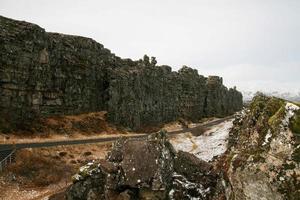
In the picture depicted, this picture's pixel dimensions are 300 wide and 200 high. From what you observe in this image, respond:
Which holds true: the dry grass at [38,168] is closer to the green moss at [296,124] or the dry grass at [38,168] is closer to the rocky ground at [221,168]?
the rocky ground at [221,168]

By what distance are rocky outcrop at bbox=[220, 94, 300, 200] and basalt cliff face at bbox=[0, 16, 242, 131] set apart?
155 ft

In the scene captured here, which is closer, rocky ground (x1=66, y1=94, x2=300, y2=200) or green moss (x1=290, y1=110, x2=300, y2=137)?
rocky ground (x1=66, y1=94, x2=300, y2=200)

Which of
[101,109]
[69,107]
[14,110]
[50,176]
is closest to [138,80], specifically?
[101,109]

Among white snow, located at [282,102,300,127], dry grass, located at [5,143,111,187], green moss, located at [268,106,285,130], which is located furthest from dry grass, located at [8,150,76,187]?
white snow, located at [282,102,300,127]

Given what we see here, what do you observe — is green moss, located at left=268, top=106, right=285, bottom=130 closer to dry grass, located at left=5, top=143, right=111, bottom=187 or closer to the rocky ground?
the rocky ground

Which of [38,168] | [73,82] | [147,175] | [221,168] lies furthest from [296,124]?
[73,82]

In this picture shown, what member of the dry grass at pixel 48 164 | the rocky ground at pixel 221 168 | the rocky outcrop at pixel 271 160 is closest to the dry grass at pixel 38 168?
the dry grass at pixel 48 164

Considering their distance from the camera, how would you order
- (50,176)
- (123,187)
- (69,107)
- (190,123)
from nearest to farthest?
1. (123,187)
2. (50,176)
3. (69,107)
4. (190,123)

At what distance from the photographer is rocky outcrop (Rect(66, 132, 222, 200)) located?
17.9m

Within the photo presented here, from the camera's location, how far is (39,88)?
62656 millimetres

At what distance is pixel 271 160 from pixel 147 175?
7.73m

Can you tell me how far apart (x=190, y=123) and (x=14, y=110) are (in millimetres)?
69498

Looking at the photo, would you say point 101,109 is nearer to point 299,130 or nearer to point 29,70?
point 29,70

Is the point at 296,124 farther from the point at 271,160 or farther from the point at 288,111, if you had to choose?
the point at 271,160
